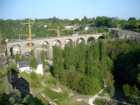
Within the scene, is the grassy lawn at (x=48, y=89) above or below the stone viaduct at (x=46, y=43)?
below

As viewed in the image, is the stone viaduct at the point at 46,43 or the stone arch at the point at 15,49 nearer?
the stone arch at the point at 15,49

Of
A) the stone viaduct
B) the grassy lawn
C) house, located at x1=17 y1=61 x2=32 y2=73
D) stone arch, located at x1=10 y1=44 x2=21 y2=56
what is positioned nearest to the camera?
the grassy lawn

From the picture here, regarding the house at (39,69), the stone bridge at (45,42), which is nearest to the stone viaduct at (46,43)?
the stone bridge at (45,42)

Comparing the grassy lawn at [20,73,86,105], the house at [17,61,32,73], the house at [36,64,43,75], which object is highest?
the house at [17,61,32,73]

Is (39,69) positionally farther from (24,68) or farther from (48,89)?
(48,89)

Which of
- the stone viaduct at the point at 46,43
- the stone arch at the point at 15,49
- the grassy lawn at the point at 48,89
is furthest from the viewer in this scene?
the stone viaduct at the point at 46,43

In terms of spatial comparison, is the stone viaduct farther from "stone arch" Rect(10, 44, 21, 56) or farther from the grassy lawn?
the grassy lawn

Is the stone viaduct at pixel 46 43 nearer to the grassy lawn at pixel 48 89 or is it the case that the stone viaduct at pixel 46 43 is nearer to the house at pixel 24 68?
the house at pixel 24 68

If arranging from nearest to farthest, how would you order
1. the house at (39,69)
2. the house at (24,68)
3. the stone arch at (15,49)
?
the house at (24,68), the house at (39,69), the stone arch at (15,49)

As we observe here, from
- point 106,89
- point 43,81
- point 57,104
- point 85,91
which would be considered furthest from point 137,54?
point 57,104

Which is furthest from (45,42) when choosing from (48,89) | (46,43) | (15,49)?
(48,89)

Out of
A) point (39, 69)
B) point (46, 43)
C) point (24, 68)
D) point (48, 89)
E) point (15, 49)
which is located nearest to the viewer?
point (48, 89)

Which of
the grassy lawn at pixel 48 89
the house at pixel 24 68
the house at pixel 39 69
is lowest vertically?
the grassy lawn at pixel 48 89

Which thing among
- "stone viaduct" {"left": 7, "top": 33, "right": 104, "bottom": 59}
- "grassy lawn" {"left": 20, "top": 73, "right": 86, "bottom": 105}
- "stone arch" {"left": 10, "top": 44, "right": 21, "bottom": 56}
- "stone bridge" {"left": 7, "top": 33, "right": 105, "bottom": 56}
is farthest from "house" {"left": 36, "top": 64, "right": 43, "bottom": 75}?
"stone arch" {"left": 10, "top": 44, "right": 21, "bottom": 56}
